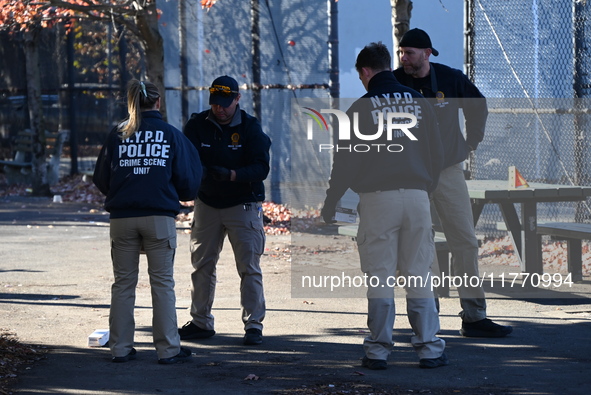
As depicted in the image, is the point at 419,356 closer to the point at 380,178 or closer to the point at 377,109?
the point at 380,178

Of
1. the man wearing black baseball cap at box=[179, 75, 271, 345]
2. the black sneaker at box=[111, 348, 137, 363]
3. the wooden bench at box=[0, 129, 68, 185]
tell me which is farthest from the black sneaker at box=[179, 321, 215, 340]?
the wooden bench at box=[0, 129, 68, 185]

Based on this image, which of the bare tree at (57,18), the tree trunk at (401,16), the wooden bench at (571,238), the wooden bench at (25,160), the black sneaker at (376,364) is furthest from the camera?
the wooden bench at (25,160)

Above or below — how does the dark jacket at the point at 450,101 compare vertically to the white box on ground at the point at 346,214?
above

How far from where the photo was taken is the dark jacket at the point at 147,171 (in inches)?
247

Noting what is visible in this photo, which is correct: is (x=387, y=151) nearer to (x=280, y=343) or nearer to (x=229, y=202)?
(x=229, y=202)

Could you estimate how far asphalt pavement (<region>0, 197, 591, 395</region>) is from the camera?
5809 millimetres

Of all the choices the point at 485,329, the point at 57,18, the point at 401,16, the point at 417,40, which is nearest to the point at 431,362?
the point at 485,329

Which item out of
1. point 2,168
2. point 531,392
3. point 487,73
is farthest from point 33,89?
point 531,392

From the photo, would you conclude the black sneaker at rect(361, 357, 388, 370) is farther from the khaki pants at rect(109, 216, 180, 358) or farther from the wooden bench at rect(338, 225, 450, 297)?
the wooden bench at rect(338, 225, 450, 297)

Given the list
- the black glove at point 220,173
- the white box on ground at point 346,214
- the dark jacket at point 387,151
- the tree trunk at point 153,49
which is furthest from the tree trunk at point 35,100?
the dark jacket at point 387,151

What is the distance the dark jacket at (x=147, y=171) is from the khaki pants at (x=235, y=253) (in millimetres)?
693

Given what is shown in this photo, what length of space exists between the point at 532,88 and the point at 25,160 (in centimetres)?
1371

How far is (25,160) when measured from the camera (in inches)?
850

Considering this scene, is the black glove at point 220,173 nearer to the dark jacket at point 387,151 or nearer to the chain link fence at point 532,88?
the dark jacket at point 387,151
